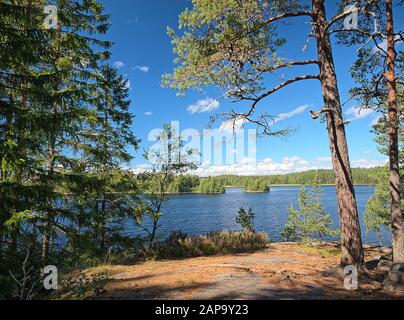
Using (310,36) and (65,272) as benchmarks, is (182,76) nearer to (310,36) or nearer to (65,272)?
(310,36)

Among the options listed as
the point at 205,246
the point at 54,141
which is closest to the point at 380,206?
the point at 205,246

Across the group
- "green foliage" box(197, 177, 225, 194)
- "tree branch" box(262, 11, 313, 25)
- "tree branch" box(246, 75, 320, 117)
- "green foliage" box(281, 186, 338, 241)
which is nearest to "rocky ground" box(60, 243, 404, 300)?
"tree branch" box(246, 75, 320, 117)

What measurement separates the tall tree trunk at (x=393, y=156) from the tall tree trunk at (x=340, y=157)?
53.1 inches

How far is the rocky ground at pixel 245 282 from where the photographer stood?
559cm

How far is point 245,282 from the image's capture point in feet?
20.7

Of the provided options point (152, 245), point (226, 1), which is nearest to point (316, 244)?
point (152, 245)

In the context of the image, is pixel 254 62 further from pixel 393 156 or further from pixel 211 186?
pixel 211 186

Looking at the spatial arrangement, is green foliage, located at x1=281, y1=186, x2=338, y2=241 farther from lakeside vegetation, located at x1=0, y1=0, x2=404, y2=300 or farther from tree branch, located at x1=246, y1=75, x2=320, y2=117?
tree branch, located at x1=246, y1=75, x2=320, y2=117

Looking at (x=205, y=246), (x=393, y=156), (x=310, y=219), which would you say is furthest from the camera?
(x=310, y=219)

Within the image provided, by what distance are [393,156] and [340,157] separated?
Answer: 1.98m

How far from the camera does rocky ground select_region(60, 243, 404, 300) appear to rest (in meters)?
5.59

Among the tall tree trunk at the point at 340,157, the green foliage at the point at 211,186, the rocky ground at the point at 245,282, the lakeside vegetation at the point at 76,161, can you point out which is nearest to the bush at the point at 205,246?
the lakeside vegetation at the point at 76,161

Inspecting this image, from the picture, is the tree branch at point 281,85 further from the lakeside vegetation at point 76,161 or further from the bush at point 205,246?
the bush at point 205,246

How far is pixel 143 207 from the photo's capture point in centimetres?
1290
